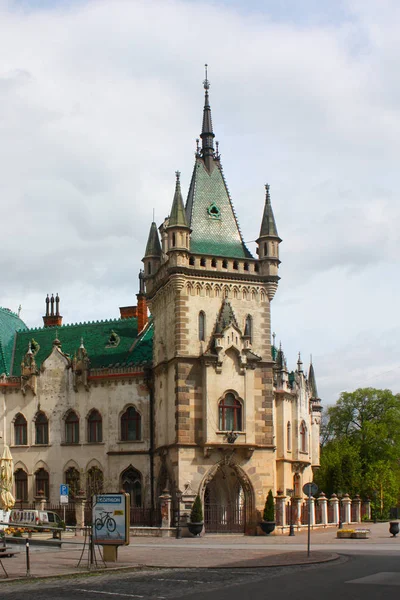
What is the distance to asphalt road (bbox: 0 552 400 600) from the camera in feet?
61.3

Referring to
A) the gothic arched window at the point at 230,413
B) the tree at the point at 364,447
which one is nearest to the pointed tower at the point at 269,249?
the gothic arched window at the point at 230,413

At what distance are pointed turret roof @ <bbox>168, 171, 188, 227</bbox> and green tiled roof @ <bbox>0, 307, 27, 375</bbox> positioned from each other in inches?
666

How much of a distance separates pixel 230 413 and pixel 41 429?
46.6ft

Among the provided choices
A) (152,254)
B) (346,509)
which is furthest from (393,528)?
(152,254)

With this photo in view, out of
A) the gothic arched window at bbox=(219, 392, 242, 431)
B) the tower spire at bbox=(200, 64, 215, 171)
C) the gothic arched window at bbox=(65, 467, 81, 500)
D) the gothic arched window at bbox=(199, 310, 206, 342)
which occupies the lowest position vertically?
the gothic arched window at bbox=(65, 467, 81, 500)

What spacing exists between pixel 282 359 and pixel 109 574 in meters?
40.0

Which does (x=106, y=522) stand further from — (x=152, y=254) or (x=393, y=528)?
(x=152, y=254)

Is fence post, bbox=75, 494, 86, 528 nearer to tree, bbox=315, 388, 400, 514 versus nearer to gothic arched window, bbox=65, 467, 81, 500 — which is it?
gothic arched window, bbox=65, 467, 81, 500

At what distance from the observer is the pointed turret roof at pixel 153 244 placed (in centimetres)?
5584

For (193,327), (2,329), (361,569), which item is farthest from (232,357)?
(361,569)

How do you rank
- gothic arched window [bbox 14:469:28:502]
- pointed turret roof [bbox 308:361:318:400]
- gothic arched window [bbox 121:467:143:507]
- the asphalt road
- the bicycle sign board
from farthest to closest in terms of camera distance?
pointed turret roof [bbox 308:361:318:400]
gothic arched window [bbox 14:469:28:502]
gothic arched window [bbox 121:467:143:507]
the bicycle sign board
the asphalt road

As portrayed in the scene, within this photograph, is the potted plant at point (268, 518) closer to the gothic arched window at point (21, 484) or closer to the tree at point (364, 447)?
the gothic arched window at point (21, 484)

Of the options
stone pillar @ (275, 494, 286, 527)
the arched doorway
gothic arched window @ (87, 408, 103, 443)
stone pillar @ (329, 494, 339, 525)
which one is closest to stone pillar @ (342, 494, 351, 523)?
stone pillar @ (329, 494, 339, 525)

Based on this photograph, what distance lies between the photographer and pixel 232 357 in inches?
1902
